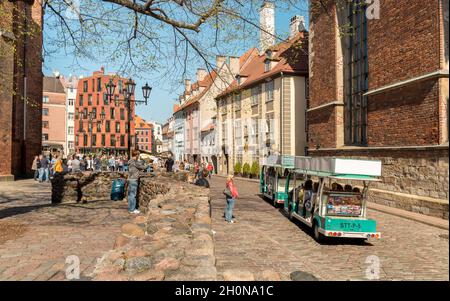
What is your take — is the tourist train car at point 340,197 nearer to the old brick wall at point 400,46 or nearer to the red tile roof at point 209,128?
the old brick wall at point 400,46

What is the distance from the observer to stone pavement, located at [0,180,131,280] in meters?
6.46

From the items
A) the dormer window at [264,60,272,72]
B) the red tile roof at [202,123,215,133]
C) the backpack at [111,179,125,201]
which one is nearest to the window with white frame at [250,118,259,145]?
the dormer window at [264,60,272,72]

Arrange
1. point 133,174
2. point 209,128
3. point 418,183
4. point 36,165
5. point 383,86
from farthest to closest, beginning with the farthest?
1. point 209,128
2. point 36,165
3. point 383,86
4. point 133,174
5. point 418,183

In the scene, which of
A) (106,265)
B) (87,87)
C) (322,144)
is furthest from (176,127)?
(106,265)

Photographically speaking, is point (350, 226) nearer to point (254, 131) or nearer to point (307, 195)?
point (307, 195)

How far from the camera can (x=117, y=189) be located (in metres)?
17.1

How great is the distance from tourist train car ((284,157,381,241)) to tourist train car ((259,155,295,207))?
17.7 feet

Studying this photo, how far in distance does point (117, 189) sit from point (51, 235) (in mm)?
7723

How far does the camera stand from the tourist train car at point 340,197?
8719mm

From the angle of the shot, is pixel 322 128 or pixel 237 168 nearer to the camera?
pixel 322 128

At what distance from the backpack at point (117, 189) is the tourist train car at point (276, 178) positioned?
710 cm

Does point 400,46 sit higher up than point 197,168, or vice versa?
point 400,46

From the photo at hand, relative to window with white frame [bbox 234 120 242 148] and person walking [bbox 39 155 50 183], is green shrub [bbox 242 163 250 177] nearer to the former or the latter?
window with white frame [bbox 234 120 242 148]

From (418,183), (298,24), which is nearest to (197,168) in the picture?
(298,24)
